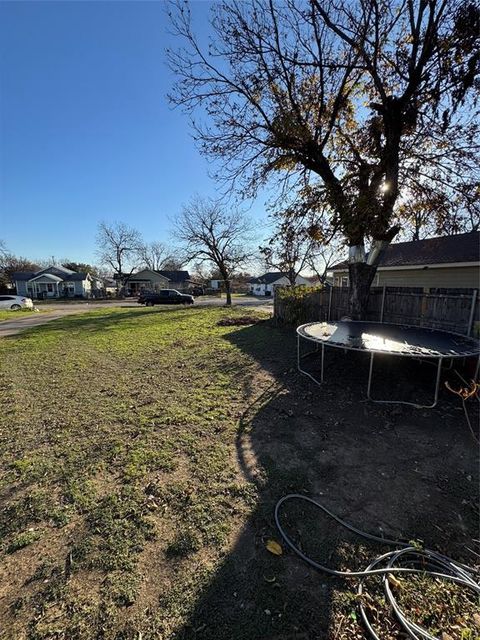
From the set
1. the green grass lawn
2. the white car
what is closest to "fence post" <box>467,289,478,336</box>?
the green grass lawn

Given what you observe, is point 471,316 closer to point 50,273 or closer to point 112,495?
point 112,495

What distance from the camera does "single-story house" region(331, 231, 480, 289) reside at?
1113 cm

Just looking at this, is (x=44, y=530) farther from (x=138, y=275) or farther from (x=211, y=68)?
(x=138, y=275)

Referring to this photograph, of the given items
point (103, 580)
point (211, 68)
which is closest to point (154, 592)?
point (103, 580)

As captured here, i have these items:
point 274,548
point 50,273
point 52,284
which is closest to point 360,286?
point 274,548

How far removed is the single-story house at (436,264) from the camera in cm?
1113

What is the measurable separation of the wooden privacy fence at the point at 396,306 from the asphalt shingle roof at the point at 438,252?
5.53 ft

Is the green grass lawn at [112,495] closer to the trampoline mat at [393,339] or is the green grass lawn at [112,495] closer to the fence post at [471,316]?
the trampoline mat at [393,339]

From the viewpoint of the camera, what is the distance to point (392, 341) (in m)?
5.16

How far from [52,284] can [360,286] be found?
45816 millimetres

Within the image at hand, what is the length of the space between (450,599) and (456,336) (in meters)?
4.71

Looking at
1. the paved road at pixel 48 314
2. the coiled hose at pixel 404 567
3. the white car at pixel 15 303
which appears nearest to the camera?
the coiled hose at pixel 404 567

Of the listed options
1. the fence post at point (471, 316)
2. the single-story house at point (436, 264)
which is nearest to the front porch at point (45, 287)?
the single-story house at point (436, 264)

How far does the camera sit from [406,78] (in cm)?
632
